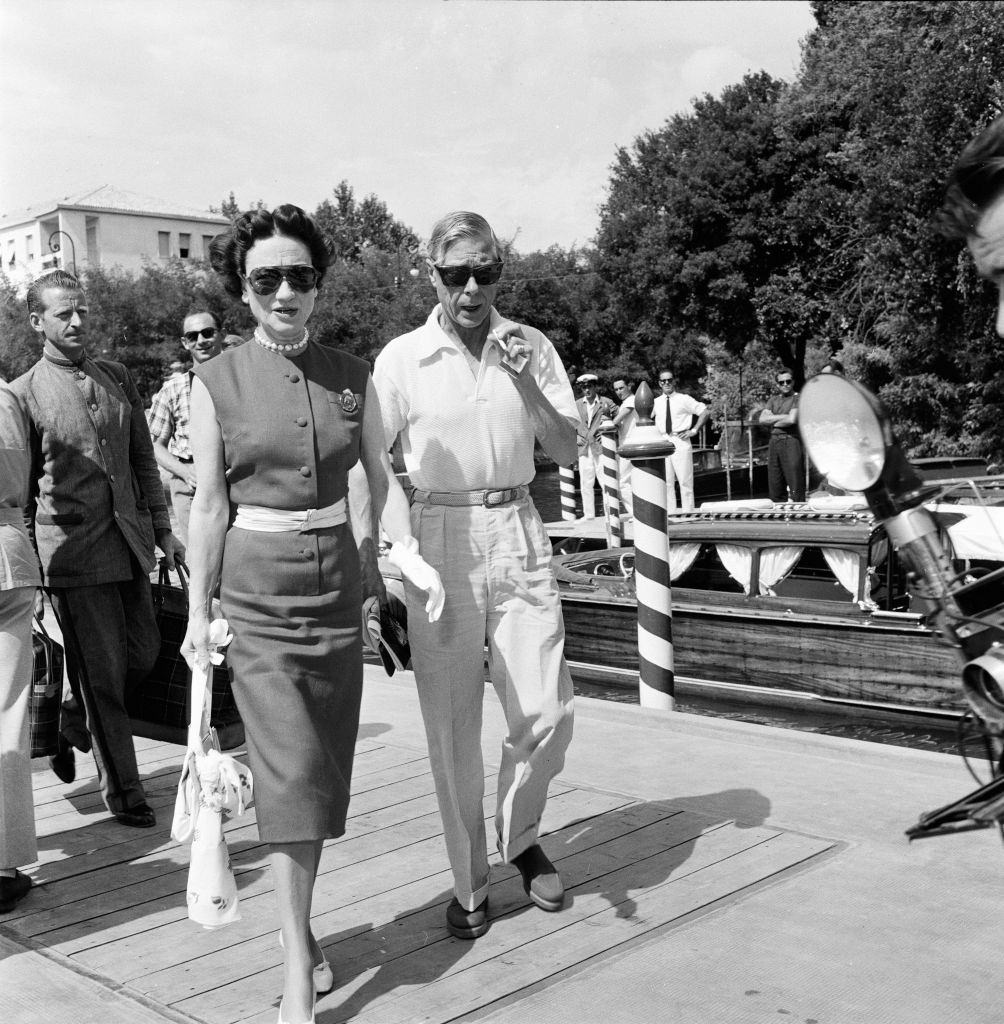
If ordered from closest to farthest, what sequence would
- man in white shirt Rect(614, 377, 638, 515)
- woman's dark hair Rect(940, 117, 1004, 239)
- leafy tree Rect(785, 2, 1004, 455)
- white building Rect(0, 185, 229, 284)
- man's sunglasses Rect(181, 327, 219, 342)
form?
woman's dark hair Rect(940, 117, 1004, 239), man's sunglasses Rect(181, 327, 219, 342), man in white shirt Rect(614, 377, 638, 515), leafy tree Rect(785, 2, 1004, 455), white building Rect(0, 185, 229, 284)

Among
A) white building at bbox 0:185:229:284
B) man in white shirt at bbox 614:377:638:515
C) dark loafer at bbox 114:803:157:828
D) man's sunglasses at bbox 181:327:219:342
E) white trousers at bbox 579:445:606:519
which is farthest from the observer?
white building at bbox 0:185:229:284

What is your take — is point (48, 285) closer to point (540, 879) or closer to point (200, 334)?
point (200, 334)

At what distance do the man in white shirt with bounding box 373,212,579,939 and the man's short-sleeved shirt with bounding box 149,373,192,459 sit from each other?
3548mm

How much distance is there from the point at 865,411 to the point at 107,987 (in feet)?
9.00

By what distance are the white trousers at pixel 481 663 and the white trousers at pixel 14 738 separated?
1377 millimetres

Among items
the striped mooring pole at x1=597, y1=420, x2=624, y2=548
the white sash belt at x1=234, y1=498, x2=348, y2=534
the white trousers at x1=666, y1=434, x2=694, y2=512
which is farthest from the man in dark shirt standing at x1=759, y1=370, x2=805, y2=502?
the white sash belt at x1=234, y1=498, x2=348, y2=534

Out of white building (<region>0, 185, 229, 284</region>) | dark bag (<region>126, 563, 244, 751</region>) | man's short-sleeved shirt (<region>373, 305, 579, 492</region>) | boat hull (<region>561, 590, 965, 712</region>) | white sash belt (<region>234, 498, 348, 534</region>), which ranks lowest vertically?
boat hull (<region>561, 590, 965, 712</region>)

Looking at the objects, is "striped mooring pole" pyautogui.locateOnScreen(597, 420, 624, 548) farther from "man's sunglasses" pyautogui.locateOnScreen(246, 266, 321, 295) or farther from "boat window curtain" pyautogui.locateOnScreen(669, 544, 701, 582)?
"man's sunglasses" pyautogui.locateOnScreen(246, 266, 321, 295)

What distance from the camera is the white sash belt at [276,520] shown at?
11.3 ft

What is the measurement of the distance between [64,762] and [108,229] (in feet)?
302

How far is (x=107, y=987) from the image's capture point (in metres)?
3.57

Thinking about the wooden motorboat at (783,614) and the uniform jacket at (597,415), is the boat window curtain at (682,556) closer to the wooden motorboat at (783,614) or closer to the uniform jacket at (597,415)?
the wooden motorboat at (783,614)

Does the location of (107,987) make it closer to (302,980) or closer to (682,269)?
(302,980)

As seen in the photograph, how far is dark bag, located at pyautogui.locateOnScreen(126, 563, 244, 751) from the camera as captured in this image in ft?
17.7
